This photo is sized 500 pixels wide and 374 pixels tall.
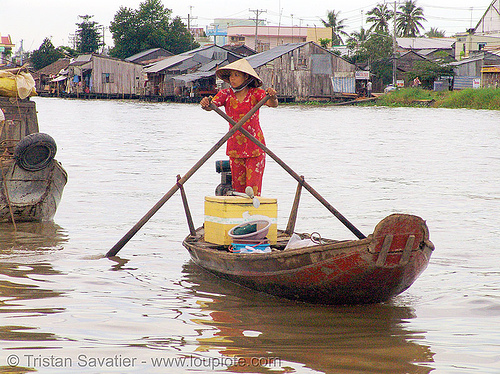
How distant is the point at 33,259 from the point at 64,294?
1.17m

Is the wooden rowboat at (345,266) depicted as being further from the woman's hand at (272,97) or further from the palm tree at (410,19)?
the palm tree at (410,19)

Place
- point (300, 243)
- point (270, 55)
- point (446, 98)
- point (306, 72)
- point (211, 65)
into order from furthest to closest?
point (211, 65) < point (306, 72) < point (270, 55) < point (446, 98) < point (300, 243)

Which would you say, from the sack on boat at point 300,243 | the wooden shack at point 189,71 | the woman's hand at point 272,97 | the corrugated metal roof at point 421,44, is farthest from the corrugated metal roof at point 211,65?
the sack on boat at point 300,243

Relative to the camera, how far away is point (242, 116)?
5.38 m

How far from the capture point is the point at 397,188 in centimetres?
1048

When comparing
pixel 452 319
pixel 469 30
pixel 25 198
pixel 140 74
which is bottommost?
pixel 452 319

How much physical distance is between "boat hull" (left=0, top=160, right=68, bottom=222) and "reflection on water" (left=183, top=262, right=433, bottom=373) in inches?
121

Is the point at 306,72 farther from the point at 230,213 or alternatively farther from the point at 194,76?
the point at 230,213

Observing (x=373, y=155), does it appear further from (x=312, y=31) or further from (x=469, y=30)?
(x=312, y=31)

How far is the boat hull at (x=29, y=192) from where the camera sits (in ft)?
22.1

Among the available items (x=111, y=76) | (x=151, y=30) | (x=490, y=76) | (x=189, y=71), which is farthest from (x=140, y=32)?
(x=490, y=76)

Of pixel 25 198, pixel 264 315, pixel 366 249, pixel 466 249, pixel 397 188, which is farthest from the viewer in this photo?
pixel 397 188

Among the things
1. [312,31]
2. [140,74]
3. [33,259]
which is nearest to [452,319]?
[33,259]

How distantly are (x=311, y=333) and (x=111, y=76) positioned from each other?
1904 inches
